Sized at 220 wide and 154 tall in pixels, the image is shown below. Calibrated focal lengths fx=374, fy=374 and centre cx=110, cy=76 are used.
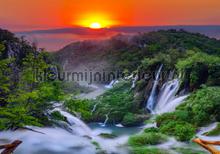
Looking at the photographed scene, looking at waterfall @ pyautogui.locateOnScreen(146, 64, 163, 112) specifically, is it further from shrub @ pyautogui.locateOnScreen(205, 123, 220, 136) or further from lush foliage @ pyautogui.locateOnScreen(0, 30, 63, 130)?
lush foliage @ pyautogui.locateOnScreen(0, 30, 63, 130)

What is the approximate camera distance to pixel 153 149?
13938mm

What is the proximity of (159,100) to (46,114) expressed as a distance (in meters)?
9.56

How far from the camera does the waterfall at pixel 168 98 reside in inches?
842

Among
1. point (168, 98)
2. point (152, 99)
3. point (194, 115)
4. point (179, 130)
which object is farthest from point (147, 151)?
point (152, 99)

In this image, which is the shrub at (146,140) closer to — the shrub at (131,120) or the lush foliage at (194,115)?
the lush foliage at (194,115)

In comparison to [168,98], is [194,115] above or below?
below

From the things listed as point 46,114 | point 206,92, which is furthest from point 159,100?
point 46,114

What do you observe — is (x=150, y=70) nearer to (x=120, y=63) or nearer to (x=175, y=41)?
(x=120, y=63)

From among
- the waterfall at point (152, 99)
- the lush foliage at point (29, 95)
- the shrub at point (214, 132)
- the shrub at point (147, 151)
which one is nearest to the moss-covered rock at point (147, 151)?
the shrub at point (147, 151)

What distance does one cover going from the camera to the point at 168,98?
22.9 metres

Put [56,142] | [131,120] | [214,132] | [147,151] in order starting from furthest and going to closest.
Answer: [131,120] → [214,132] → [56,142] → [147,151]

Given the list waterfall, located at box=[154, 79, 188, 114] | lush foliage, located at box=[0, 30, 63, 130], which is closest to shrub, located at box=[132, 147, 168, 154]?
lush foliage, located at box=[0, 30, 63, 130]

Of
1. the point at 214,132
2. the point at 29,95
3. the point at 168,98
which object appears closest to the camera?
the point at 29,95

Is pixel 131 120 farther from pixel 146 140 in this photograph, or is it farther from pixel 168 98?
pixel 146 140
